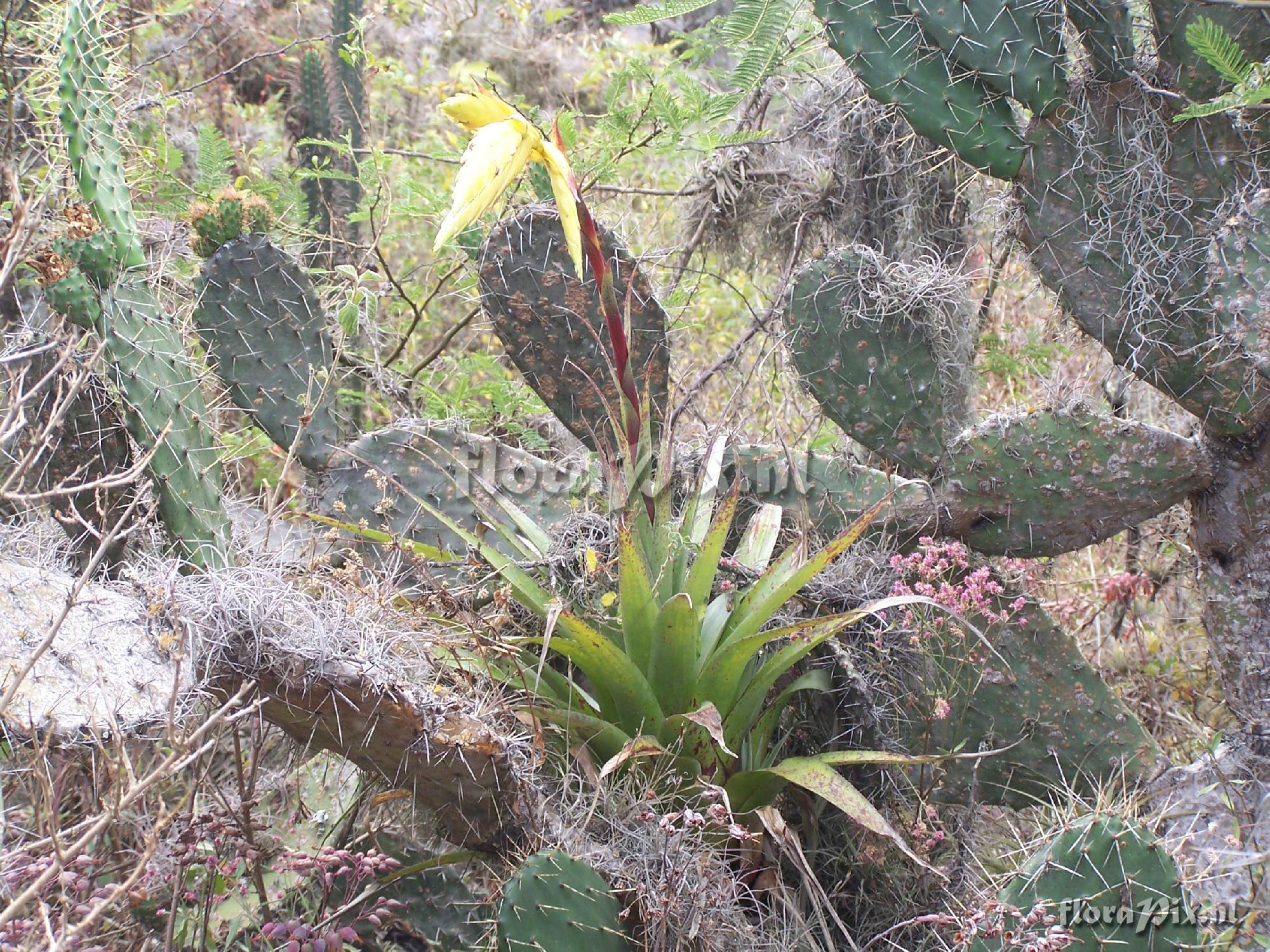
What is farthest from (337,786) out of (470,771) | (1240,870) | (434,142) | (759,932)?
(434,142)

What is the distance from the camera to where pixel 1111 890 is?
1318 mm

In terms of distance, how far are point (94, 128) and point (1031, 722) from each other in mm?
2079

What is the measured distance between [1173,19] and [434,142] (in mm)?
2599

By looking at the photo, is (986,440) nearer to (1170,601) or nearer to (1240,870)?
(1240,870)

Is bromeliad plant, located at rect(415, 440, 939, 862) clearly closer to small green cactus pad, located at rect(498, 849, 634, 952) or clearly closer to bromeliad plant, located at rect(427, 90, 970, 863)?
bromeliad plant, located at rect(427, 90, 970, 863)

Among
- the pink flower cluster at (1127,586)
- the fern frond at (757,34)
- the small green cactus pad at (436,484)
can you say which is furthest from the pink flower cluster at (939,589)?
the fern frond at (757,34)

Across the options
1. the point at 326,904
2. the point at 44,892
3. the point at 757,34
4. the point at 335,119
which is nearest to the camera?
the point at 44,892

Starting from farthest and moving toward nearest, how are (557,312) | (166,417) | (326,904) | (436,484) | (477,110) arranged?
(436,484)
(557,312)
(166,417)
(326,904)
(477,110)

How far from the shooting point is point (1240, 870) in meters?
1.68

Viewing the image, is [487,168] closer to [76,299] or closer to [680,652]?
[680,652]

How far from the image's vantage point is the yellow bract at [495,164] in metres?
0.96

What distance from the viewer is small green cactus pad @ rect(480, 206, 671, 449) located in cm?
192

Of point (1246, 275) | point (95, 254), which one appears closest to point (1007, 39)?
point (1246, 275)

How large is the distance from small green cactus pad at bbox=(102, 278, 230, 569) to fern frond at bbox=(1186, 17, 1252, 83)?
1.80 meters
